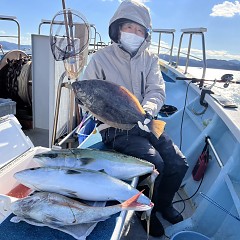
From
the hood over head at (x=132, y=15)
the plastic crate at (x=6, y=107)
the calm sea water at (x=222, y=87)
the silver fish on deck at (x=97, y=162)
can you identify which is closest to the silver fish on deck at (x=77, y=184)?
the silver fish on deck at (x=97, y=162)

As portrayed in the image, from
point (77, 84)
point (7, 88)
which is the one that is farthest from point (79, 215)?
point (7, 88)

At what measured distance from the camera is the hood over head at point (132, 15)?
7.84ft

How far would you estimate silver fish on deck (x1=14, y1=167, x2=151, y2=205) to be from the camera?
1.35 metres

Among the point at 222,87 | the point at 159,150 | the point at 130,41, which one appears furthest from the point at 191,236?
the point at 222,87

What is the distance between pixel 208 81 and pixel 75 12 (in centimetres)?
220

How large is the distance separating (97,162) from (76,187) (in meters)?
0.30

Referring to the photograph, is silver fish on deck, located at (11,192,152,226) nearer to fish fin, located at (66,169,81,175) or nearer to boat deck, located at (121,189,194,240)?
fish fin, located at (66,169,81,175)

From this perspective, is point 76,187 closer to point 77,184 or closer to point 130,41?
point 77,184

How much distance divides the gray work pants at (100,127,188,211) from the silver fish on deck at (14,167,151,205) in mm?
674

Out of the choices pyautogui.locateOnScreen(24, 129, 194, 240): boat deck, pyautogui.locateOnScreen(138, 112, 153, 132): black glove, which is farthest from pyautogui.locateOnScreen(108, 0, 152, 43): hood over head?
pyautogui.locateOnScreen(24, 129, 194, 240): boat deck

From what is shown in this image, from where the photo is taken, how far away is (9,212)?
132 cm

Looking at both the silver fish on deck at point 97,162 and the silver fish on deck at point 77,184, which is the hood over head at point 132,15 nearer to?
the silver fish on deck at point 97,162

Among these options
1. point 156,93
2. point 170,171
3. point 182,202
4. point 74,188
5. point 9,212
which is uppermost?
point 156,93

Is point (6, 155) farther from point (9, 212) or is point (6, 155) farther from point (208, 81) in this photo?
point (208, 81)
